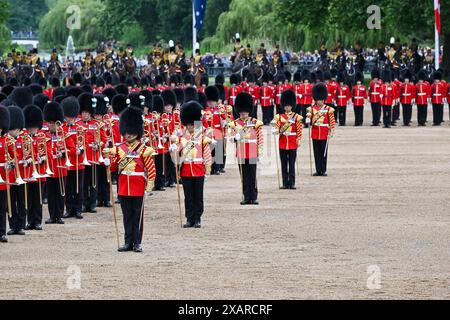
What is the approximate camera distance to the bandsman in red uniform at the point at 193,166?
48.2ft

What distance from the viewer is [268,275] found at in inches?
464

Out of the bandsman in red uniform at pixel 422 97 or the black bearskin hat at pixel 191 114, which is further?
the bandsman in red uniform at pixel 422 97

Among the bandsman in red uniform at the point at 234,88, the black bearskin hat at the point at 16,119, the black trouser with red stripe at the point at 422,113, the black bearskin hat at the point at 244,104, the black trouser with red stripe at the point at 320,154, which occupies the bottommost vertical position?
the black trouser with red stripe at the point at 422,113

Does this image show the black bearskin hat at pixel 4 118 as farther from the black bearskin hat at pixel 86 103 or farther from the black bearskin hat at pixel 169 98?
the black bearskin hat at pixel 169 98

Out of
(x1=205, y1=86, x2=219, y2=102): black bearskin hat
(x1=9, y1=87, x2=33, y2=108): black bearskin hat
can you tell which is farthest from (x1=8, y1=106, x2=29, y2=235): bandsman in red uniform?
(x1=205, y1=86, x2=219, y2=102): black bearskin hat

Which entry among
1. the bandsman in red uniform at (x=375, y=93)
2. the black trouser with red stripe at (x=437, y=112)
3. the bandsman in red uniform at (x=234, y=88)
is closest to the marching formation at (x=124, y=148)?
the bandsman in red uniform at (x=234, y=88)

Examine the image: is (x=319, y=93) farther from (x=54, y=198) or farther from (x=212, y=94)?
(x=54, y=198)

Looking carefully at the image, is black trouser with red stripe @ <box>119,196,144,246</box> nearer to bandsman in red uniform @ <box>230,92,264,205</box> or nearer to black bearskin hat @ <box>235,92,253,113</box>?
bandsman in red uniform @ <box>230,92,264,205</box>

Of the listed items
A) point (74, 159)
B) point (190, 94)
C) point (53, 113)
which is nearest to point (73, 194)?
point (74, 159)

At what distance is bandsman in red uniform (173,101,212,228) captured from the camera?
48.2 ft

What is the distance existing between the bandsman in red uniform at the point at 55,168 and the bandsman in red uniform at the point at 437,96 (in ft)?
53.7

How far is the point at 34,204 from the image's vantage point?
14859mm

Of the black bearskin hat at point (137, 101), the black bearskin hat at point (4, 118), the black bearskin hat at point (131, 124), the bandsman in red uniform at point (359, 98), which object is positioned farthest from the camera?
the bandsman in red uniform at point (359, 98)

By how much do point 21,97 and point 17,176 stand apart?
4.79m
